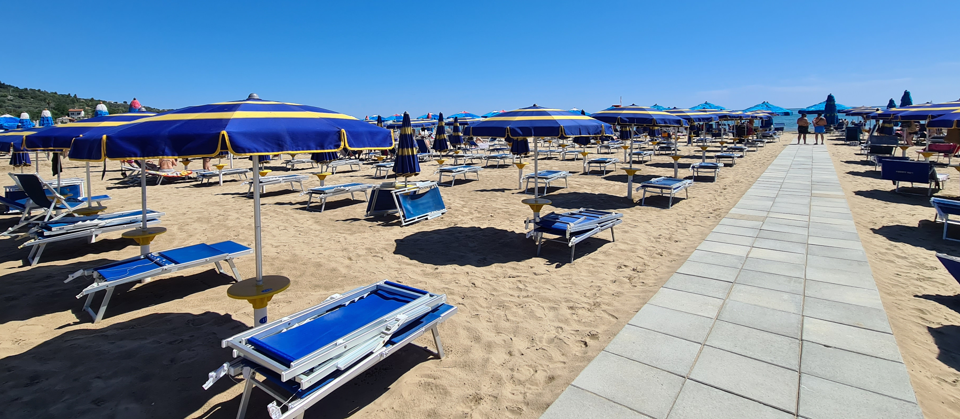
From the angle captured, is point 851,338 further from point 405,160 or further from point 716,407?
point 405,160

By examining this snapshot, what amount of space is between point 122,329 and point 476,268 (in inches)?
149

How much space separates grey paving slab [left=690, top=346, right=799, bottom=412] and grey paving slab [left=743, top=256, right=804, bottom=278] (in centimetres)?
243

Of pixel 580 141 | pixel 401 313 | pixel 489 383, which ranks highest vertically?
pixel 580 141

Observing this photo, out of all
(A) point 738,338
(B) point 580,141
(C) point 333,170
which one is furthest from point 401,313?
(B) point 580,141

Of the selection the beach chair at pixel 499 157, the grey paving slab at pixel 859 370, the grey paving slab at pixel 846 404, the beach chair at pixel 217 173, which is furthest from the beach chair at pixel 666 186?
the beach chair at pixel 217 173

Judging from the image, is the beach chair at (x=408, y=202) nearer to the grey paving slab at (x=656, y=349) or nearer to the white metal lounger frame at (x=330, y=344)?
the white metal lounger frame at (x=330, y=344)

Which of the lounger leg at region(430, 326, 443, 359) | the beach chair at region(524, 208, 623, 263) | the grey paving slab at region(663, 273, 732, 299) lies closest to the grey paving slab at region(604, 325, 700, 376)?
the grey paving slab at region(663, 273, 732, 299)

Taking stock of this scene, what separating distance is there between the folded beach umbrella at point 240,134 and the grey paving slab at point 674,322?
2968 millimetres

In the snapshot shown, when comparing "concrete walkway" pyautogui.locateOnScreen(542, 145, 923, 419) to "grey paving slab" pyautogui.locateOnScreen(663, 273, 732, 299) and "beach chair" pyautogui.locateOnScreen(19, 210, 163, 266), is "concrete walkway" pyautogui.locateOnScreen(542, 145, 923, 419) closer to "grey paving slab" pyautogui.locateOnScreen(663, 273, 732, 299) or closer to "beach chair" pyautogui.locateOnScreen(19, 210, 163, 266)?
"grey paving slab" pyautogui.locateOnScreen(663, 273, 732, 299)

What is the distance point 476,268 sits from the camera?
5.82 m

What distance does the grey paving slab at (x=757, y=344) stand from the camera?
341 centimetres

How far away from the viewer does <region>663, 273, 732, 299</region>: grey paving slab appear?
473 cm

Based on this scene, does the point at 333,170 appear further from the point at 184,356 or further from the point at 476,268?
the point at 184,356

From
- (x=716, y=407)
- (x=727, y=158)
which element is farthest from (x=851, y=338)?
(x=727, y=158)
